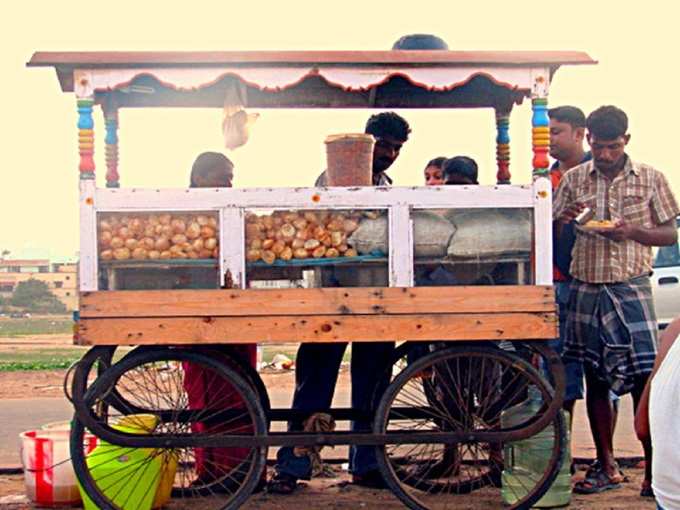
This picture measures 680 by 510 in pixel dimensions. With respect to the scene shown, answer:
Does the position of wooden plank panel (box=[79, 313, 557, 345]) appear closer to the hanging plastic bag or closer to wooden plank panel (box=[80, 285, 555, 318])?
wooden plank panel (box=[80, 285, 555, 318])

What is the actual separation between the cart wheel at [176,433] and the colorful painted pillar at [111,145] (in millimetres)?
1255

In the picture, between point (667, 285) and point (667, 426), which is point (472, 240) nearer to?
point (667, 426)

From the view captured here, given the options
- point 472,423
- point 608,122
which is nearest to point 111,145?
point 472,423

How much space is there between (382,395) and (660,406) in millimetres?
2221

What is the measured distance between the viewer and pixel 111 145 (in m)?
5.93

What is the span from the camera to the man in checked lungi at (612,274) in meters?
5.23

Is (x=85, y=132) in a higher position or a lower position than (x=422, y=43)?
lower

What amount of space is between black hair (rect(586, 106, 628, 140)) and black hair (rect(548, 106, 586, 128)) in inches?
23.7

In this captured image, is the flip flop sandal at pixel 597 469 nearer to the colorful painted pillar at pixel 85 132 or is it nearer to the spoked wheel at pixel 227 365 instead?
the spoked wheel at pixel 227 365

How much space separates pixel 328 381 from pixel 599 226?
166 centimetres

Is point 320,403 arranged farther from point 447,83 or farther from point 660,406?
point 660,406

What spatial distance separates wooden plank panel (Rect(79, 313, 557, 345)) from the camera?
183 inches

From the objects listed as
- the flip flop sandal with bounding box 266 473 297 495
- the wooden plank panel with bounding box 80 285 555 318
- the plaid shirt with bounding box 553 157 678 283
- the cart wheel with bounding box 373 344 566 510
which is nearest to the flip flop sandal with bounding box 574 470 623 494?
the cart wheel with bounding box 373 344 566 510

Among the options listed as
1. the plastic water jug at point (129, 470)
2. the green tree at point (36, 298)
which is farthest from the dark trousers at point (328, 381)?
the green tree at point (36, 298)
